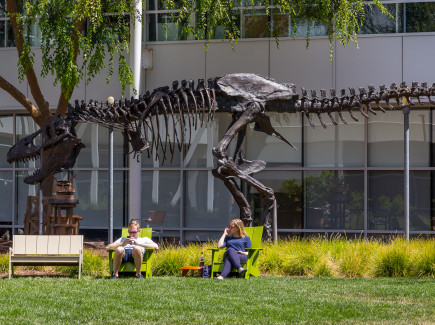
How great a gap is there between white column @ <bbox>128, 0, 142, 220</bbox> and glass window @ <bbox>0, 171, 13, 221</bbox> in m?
4.93

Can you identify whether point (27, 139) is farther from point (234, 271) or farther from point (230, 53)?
point (230, 53)

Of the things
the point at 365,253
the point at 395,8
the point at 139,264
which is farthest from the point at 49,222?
the point at 395,8

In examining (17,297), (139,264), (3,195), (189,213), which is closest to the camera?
(17,297)

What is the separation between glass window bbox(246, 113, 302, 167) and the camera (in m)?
23.2

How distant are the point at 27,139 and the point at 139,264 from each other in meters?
4.41

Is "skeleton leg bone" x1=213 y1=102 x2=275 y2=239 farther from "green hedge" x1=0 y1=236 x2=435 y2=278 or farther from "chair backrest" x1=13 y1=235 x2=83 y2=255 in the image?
"chair backrest" x1=13 y1=235 x2=83 y2=255

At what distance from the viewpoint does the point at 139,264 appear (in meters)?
13.8

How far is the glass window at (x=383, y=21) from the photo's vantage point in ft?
72.4

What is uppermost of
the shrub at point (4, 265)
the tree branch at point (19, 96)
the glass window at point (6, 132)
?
the tree branch at point (19, 96)

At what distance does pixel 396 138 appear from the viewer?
74.3 feet

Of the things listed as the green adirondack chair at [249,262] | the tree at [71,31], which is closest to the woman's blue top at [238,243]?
the green adirondack chair at [249,262]

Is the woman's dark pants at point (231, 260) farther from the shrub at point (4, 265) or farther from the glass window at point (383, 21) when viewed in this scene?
the glass window at point (383, 21)

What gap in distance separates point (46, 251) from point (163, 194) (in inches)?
393

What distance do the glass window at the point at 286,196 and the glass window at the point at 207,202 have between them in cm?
81
